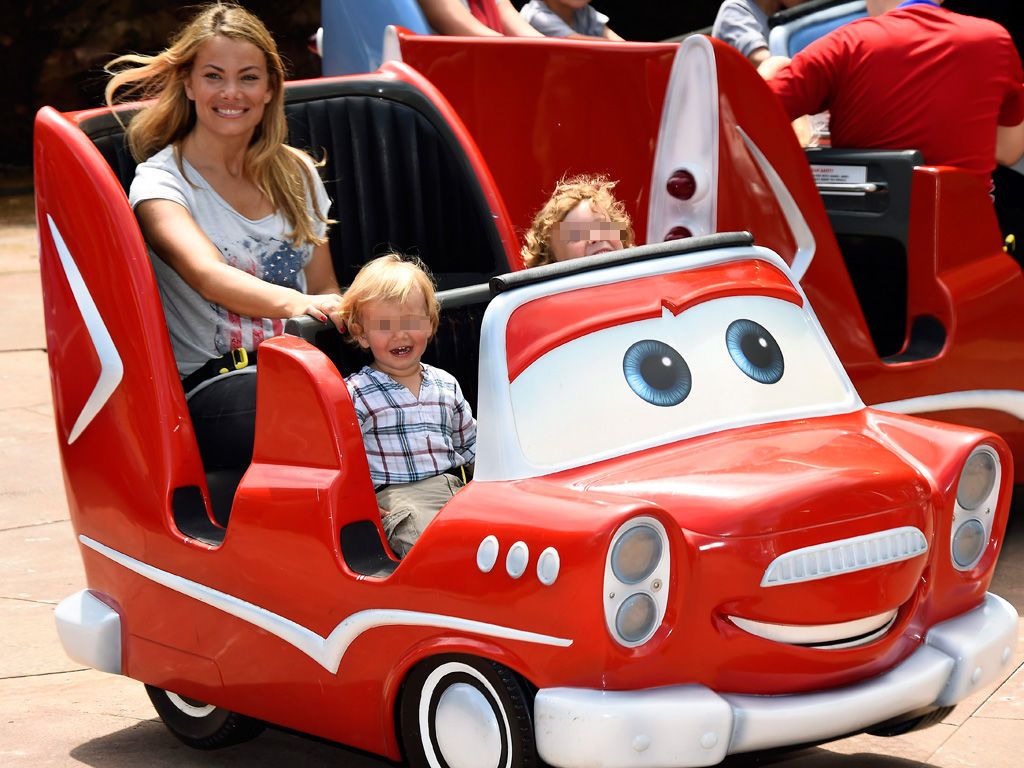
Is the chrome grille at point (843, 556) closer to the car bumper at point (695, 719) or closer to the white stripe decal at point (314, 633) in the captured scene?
the car bumper at point (695, 719)

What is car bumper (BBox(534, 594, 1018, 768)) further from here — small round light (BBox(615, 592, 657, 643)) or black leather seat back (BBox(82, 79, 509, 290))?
black leather seat back (BBox(82, 79, 509, 290))

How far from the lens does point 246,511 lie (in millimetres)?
3043

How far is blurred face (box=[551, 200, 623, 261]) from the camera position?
3543 millimetres

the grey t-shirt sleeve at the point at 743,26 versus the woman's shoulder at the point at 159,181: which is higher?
the grey t-shirt sleeve at the point at 743,26

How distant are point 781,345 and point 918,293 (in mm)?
1604

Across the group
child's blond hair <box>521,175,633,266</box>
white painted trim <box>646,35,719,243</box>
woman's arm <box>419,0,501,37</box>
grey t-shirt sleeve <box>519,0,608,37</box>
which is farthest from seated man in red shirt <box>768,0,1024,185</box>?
child's blond hair <box>521,175,633,266</box>

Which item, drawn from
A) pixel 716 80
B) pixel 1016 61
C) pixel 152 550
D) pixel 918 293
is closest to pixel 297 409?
pixel 152 550

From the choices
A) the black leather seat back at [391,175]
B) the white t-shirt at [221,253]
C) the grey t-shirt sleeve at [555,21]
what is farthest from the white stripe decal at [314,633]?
the grey t-shirt sleeve at [555,21]

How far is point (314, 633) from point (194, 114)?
154 centimetres

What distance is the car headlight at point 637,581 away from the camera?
2449mm

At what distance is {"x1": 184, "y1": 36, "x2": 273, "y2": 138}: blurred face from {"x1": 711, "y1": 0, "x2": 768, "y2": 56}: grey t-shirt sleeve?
119 inches

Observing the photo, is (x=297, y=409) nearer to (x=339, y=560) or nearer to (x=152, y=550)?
(x=339, y=560)

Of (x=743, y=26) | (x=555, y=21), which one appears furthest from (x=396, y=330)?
(x=743, y=26)

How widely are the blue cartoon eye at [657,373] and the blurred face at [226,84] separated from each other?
4.50ft
